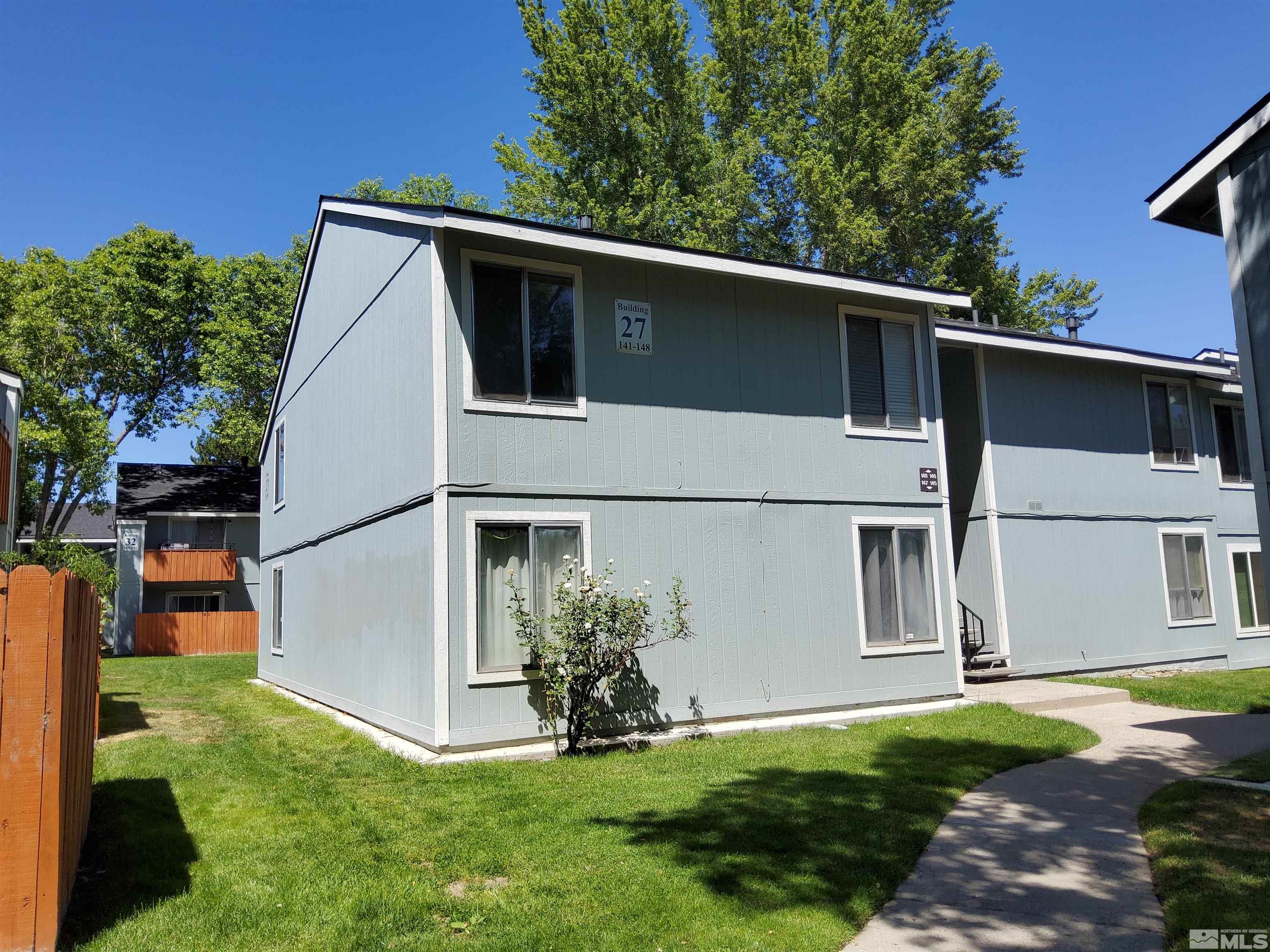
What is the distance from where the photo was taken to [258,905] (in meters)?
4.75

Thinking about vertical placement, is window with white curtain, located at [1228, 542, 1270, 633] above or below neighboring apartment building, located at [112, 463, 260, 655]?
below

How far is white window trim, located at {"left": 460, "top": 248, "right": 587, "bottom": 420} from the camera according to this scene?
30.2ft

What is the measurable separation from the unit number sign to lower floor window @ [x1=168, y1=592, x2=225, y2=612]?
27022 millimetres

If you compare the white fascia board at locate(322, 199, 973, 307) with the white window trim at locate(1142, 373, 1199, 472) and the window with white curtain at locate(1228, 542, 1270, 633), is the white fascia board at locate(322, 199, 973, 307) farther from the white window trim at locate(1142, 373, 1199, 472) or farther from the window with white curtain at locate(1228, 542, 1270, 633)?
the window with white curtain at locate(1228, 542, 1270, 633)

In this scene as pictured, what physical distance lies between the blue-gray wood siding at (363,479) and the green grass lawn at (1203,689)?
906 centimetres

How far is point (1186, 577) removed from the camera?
53.0 ft

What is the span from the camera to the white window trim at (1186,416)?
1622 cm

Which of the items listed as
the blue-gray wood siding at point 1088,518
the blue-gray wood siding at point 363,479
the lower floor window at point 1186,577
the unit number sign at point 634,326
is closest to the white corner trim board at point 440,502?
the blue-gray wood siding at point 363,479

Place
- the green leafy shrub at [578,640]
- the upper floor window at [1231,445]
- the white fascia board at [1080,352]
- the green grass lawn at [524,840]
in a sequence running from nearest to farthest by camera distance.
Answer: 1. the green grass lawn at [524,840]
2. the green leafy shrub at [578,640]
3. the white fascia board at [1080,352]
4. the upper floor window at [1231,445]

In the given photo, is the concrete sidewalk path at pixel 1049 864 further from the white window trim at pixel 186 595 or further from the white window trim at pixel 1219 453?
the white window trim at pixel 186 595

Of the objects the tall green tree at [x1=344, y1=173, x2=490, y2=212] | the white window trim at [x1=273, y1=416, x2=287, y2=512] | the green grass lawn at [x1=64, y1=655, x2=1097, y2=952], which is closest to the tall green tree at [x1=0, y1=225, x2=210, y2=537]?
the tall green tree at [x1=344, y1=173, x2=490, y2=212]

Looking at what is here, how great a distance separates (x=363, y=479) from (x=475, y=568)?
3.72 metres

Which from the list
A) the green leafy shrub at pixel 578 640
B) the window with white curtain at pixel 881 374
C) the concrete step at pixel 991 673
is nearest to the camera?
the green leafy shrub at pixel 578 640

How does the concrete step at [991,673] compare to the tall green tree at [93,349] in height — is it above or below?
below
